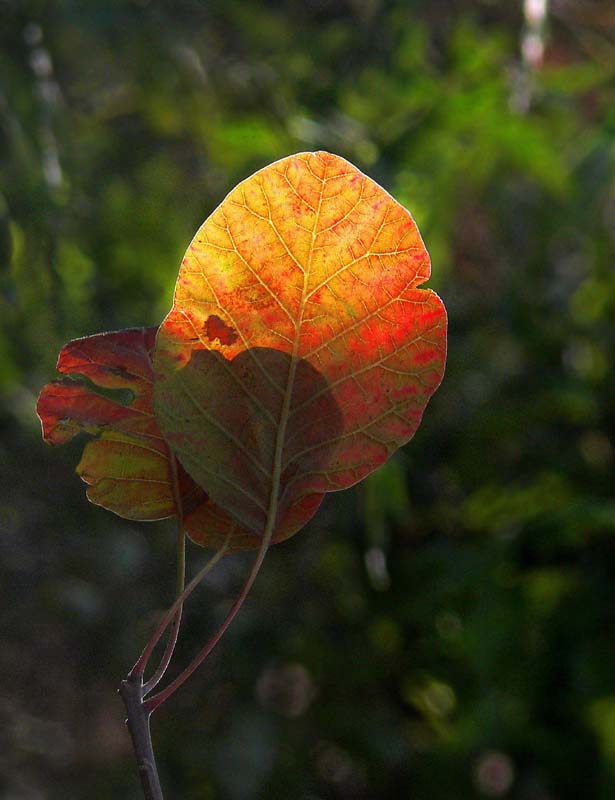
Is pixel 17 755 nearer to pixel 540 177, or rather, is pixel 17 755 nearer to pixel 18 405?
pixel 18 405

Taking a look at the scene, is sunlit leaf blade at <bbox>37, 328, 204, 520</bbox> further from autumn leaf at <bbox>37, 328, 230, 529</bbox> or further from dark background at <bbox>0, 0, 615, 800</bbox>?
dark background at <bbox>0, 0, 615, 800</bbox>

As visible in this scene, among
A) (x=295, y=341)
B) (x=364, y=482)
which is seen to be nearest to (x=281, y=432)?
(x=295, y=341)

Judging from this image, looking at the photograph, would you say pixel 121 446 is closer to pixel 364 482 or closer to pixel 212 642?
pixel 212 642

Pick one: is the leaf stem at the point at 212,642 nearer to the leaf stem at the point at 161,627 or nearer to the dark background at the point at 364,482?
the leaf stem at the point at 161,627

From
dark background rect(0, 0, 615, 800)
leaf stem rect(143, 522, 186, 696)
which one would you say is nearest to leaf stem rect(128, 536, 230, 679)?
leaf stem rect(143, 522, 186, 696)

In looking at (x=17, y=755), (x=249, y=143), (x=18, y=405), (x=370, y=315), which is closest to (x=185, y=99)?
(x=249, y=143)

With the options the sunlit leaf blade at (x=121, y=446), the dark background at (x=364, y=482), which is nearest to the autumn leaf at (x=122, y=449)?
the sunlit leaf blade at (x=121, y=446)
